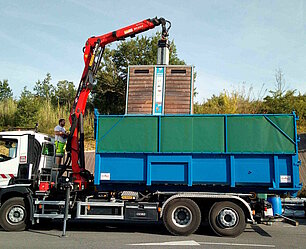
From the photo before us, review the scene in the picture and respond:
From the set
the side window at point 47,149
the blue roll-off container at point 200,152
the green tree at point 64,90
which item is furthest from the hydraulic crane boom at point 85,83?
the green tree at point 64,90

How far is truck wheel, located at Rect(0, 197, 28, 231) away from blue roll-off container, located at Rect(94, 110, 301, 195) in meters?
2.11

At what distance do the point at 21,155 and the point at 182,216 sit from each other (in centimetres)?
449

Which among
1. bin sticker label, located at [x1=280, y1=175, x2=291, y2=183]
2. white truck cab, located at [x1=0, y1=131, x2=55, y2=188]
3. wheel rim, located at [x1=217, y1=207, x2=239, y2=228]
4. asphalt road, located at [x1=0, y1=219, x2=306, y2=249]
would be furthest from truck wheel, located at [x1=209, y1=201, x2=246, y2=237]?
white truck cab, located at [x1=0, y1=131, x2=55, y2=188]

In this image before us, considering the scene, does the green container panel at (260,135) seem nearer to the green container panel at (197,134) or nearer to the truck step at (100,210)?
the green container panel at (197,134)

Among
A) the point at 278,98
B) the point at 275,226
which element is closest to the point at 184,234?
the point at 275,226

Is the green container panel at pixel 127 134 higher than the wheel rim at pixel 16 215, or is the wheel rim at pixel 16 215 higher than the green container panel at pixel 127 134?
the green container panel at pixel 127 134

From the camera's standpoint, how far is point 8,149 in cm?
836

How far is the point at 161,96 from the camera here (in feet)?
30.3

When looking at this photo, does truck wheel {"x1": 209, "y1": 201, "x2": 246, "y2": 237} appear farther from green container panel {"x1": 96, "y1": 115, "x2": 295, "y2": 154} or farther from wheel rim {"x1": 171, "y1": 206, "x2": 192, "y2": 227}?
green container panel {"x1": 96, "y1": 115, "x2": 295, "y2": 154}

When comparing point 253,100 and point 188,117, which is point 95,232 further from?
point 253,100

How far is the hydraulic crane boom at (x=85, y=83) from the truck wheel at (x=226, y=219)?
3.55 m

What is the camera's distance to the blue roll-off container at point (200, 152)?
285 inches

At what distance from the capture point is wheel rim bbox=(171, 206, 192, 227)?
A: 7.33 m

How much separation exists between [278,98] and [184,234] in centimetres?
1834
